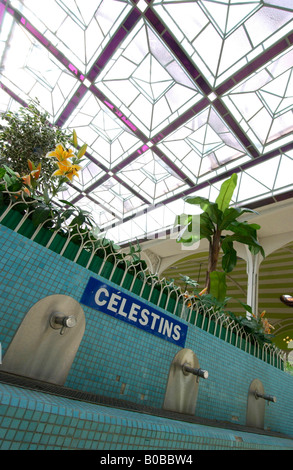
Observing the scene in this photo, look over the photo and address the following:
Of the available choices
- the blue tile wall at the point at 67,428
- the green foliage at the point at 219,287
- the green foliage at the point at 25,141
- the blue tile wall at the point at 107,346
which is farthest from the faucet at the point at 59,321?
the green foliage at the point at 219,287

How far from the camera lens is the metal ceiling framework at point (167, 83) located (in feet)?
24.1

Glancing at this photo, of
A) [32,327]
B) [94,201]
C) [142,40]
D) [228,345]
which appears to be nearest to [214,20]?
[142,40]

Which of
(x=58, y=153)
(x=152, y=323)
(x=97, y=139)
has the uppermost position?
(x=97, y=139)

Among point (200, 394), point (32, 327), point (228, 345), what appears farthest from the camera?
point (228, 345)

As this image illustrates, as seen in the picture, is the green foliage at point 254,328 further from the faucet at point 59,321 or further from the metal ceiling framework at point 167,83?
the metal ceiling framework at point 167,83

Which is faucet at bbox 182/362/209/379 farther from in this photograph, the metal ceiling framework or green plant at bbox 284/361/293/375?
the metal ceiling framework

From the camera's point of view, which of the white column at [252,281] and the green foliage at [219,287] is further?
the white column at [252,281]

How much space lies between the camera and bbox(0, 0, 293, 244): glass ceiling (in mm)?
7352

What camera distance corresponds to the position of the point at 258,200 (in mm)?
11891

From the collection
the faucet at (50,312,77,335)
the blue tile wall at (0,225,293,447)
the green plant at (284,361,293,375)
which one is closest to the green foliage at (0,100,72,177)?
the blue tile wall at (0,225,293,447)

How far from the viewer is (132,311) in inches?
115

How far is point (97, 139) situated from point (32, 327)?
41.0 ft

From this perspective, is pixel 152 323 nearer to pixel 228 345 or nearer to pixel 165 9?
pixel 228 345

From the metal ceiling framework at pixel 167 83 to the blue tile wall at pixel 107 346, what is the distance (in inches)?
307
